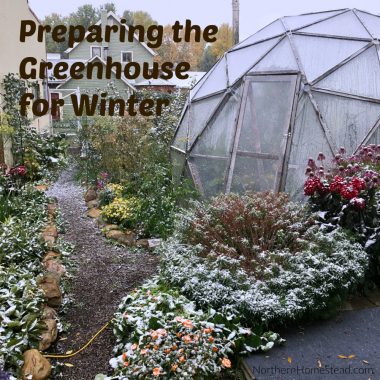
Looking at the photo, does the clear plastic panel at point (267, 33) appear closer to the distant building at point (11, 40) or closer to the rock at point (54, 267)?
the rock at point (54, 267)

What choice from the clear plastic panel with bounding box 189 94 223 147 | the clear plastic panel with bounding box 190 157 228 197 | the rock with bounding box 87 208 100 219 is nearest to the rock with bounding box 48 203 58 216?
the rock with bounding box 87 208 100 219

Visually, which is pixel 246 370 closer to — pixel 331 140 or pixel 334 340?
pixel 334 340

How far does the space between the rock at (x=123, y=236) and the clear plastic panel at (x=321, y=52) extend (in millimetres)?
3615

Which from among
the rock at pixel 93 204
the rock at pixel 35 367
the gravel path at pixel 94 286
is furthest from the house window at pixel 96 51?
the rock at pixel 35 367

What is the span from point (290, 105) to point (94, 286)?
3.76m

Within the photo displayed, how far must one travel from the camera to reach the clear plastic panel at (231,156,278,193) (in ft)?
21.0

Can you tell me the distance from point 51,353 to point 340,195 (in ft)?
11.3

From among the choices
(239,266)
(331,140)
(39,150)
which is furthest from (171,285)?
(39,150)

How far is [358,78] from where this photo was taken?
6328 millimetres

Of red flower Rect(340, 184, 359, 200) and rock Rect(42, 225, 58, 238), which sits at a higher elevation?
red flower Rect(340, 184, 359, 200)

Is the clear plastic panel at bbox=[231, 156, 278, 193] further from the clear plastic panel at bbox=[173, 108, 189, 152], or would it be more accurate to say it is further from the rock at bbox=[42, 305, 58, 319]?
the rock at bbox=[42, 305, 58, 319]

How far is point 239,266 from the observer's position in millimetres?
4348

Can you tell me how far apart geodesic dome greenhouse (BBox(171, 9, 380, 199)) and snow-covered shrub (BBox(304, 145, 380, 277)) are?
997mm

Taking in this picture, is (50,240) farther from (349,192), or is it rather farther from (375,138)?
(375,138)
